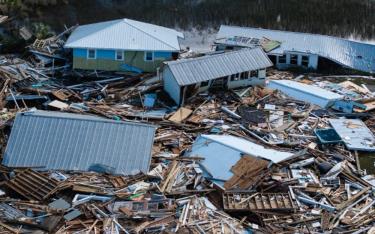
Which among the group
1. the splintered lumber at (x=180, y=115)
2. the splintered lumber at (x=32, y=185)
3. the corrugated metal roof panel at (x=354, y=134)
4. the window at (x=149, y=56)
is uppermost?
the window at (x=149, y=56)

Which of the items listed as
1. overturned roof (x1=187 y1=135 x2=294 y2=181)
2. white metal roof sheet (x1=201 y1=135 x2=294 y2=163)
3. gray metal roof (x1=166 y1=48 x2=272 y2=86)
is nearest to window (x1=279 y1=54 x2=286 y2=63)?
gray metal roof (x1=166 y1=48 x2=272 y2=86)

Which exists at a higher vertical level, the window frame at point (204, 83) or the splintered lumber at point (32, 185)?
the window frame at point (204, 83)

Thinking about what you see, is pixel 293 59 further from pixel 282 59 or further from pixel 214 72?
pixel 214 72

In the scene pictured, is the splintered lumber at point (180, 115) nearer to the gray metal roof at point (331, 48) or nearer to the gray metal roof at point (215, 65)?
the gray metal roof at point (215, 65)

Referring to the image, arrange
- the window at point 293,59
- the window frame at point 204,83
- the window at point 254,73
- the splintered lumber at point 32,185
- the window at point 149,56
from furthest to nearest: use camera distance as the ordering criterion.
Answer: the window at point 293,59, the window at point 149,56, the window at point 254,73, the window frame at point 204,83, the splintered lumber at point 32,185

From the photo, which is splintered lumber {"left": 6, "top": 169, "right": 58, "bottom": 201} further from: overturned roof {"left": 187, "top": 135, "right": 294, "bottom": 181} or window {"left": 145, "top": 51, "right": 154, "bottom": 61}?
window {"left": 145, "top": 51, "right": 154, "bottom": 61}

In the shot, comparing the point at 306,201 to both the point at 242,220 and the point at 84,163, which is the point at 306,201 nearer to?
the point at 242,220

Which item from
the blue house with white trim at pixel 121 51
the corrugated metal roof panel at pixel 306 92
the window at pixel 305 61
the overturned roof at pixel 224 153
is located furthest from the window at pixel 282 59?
the overturned roof at pixel 224 153
